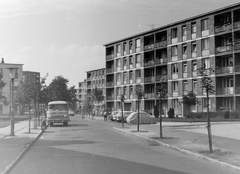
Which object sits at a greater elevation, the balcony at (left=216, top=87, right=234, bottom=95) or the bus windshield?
the balcony at (left=216, top=87, right=234, bottom=95)

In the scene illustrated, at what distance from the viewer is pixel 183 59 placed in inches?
2168

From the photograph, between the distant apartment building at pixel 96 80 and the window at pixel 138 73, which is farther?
the distant apartment building at pixel 96 80

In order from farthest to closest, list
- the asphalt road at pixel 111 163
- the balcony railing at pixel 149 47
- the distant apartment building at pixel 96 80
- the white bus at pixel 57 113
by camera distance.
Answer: the distant apartment building at pixel 96 80
the balcony railing at pixel 149 47
the white bus at pixel 57 113
the asphalt road at pixel 111 163

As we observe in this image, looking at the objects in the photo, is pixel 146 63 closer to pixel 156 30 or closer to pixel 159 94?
pixel 156 30

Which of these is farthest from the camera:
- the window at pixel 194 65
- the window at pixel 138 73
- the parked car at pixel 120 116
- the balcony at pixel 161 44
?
the window at pixel 138 73

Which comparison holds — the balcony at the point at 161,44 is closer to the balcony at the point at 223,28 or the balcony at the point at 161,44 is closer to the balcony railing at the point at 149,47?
the balcony railing at the point at 149,47

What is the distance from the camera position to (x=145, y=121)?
38.6 meters

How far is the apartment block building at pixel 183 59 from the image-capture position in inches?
1861

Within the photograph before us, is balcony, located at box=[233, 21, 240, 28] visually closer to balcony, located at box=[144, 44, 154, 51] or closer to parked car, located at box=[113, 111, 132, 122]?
parked car, located at box=[113, 111, 132, 122]

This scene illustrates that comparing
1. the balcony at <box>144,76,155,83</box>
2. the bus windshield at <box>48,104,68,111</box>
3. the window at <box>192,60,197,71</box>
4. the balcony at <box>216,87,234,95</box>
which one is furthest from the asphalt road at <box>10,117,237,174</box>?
the balcony at <box>144,76,155,83</box>

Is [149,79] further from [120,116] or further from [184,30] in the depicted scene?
[120,116]

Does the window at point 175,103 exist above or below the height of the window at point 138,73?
below

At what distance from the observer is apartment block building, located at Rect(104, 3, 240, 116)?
47.3 meters

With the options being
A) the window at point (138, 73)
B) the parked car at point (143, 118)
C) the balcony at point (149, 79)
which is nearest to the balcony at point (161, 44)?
the balcony at point (149, 79)
